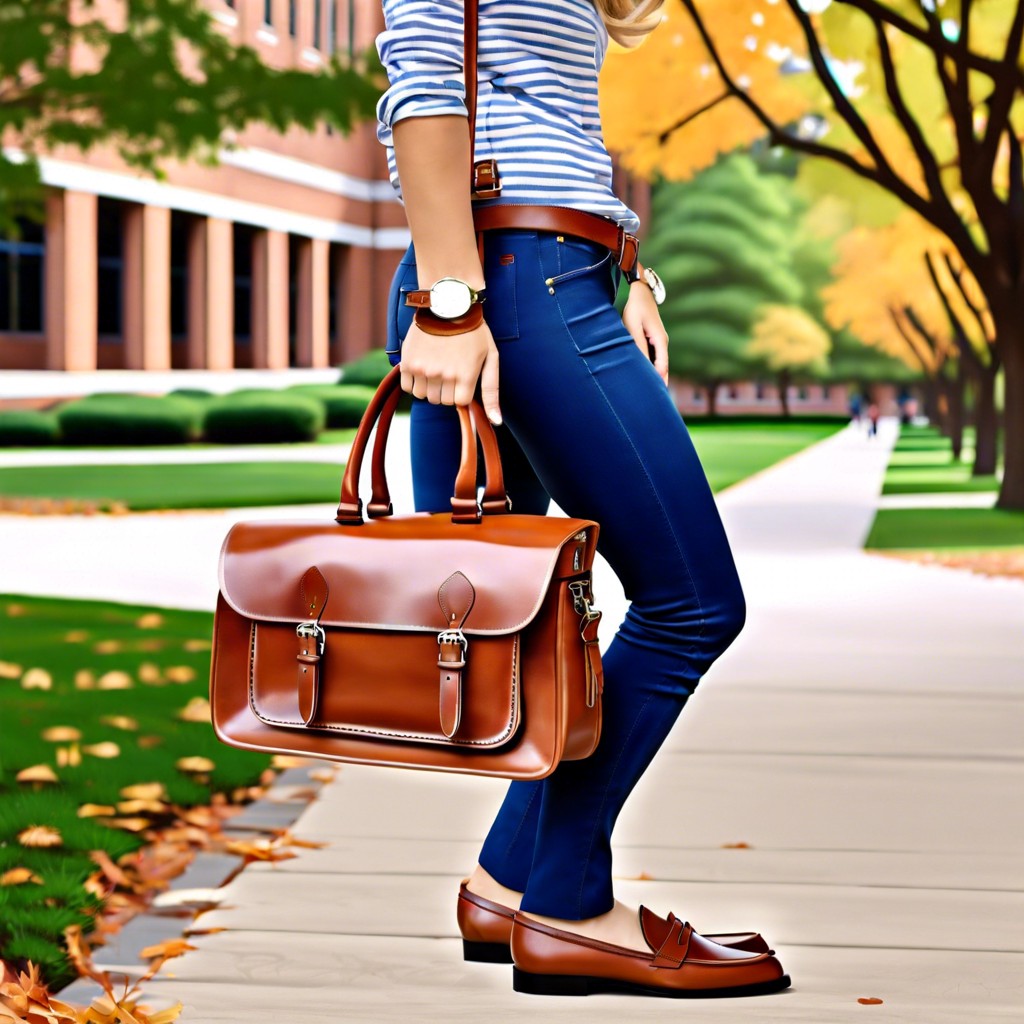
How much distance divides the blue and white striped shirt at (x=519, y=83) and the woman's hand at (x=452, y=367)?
279mm

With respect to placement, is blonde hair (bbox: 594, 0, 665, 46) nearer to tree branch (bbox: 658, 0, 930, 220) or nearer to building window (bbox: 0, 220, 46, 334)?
tree branch (bbox: 658, 0, 930, 220)

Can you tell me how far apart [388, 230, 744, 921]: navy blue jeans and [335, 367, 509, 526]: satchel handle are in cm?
12

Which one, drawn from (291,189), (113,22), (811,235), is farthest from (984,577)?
(811,235)

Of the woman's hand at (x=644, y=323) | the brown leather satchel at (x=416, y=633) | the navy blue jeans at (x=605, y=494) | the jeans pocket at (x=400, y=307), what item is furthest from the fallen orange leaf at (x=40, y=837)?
the woman's hand at (x=644, y=323)

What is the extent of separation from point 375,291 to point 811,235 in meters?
20.3

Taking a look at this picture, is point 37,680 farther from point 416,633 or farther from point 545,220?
point 545,220

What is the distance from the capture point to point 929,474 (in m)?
29.8

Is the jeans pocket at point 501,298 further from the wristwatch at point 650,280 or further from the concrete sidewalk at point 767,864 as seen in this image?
the concrete sidewalk at point 767,864

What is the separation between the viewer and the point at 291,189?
49312 mm

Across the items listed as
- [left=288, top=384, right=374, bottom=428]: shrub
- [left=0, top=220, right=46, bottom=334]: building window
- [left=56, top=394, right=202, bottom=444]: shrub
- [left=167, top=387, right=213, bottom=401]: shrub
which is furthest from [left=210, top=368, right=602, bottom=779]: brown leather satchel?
[left=0, top=220, right=46, bottom=334]: building window

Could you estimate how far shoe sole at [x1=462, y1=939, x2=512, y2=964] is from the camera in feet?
11.1

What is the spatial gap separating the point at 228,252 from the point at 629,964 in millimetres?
44058

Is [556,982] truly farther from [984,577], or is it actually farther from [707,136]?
[707,136]

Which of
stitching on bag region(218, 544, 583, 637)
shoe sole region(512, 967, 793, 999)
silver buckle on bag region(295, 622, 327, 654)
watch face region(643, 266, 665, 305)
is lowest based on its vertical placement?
shoe sole region(512, 967, 793, 999)
